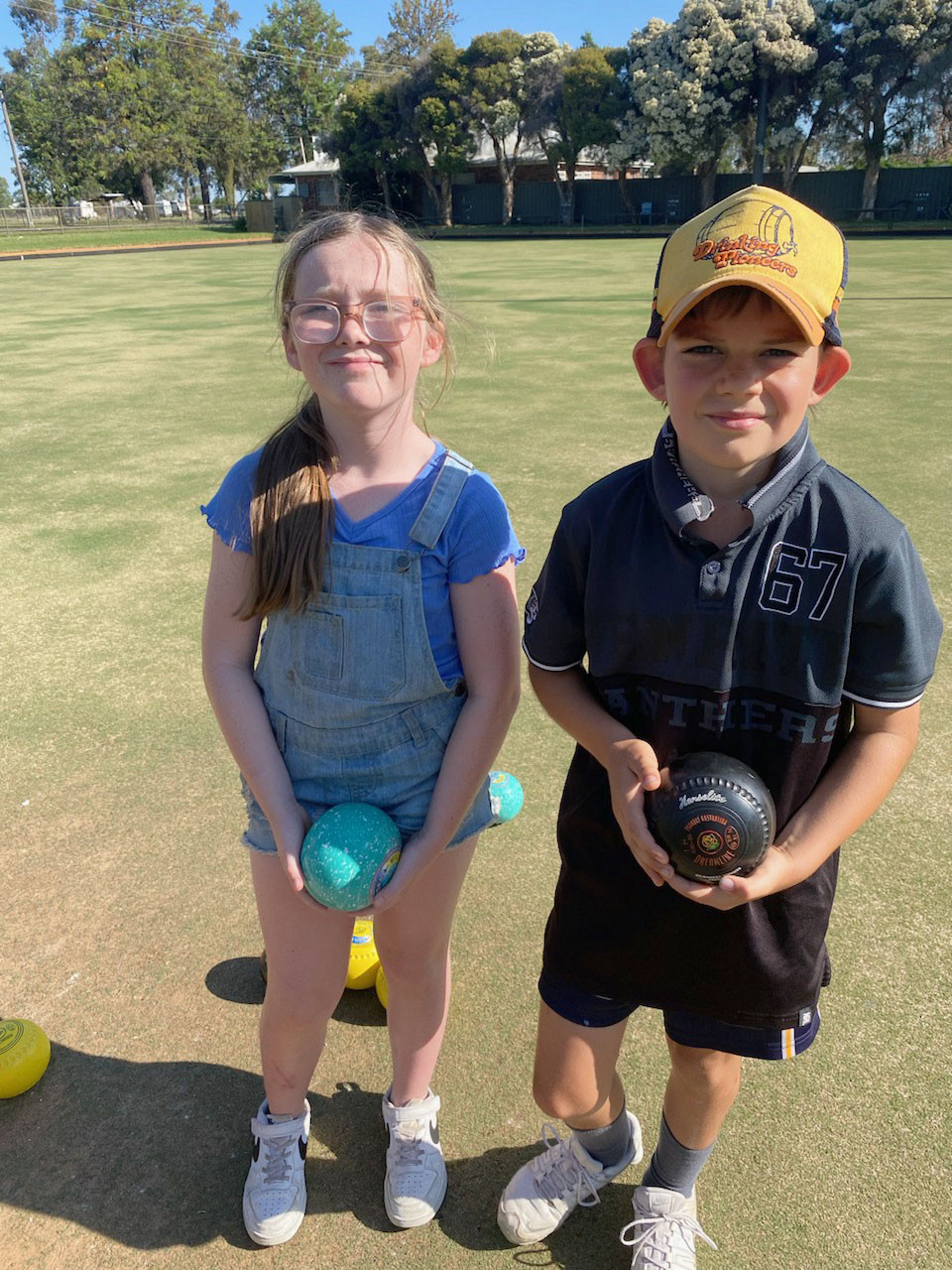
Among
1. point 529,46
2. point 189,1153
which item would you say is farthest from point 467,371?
point 529,46

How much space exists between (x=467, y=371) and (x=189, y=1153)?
33.9 feet

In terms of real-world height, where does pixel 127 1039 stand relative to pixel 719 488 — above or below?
below

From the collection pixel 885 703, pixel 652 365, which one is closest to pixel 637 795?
pixel 885 703

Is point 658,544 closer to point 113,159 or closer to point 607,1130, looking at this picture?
point 607,1130

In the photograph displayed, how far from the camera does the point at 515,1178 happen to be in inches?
92.7

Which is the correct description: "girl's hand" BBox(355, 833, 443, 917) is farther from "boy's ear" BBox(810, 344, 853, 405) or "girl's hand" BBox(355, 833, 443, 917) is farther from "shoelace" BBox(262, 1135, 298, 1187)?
"boy's ear" BBox(810, 344, 853, 405)

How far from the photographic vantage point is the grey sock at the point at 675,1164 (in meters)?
2.25

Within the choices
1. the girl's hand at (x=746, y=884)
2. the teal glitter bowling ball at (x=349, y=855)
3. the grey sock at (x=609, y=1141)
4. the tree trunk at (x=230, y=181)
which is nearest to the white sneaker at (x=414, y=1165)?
the grey sock at (x=609, y=1141)

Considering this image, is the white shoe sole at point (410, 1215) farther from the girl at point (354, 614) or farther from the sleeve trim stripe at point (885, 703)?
the sleeve trim stripe at point (885, 703)

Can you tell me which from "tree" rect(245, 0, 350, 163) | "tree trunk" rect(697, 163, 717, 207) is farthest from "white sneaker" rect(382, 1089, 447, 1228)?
"tree" rect(245, 0, 350, 163)

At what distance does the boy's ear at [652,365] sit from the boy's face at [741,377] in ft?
0.23

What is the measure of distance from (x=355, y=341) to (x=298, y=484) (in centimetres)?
33

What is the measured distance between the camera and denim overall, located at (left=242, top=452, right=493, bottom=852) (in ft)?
6.86

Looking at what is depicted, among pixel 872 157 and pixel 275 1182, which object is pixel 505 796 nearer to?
pixel 275 1182
